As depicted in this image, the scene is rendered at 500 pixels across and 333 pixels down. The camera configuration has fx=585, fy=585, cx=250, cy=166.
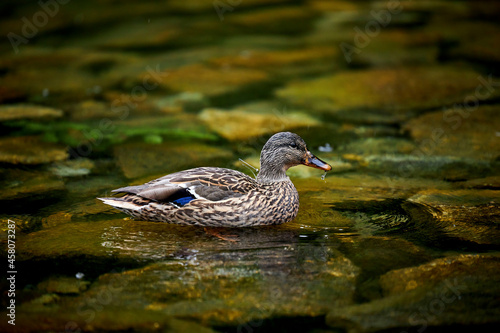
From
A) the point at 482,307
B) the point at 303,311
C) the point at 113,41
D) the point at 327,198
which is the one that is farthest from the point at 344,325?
the point at 113,41

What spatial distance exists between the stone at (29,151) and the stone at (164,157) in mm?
733

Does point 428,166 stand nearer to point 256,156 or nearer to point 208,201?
point 256,156

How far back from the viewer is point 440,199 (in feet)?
19.3

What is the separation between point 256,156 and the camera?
7273 millimetres

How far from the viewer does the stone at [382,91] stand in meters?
8.83

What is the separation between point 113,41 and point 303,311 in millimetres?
10051

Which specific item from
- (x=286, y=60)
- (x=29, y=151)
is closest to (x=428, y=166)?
(x=29, y=151)

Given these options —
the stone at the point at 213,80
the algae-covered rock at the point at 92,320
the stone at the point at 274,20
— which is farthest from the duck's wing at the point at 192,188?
the stone at the point at 274,20

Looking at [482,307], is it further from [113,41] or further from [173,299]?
[113,41]

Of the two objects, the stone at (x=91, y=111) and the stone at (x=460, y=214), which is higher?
the stone at (x=91, y=111)

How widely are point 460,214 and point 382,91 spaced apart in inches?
173

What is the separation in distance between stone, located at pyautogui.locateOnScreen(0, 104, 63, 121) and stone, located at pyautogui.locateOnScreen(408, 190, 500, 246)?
5465 mm

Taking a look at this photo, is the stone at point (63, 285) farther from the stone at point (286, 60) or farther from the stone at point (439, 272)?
the stone at point (286, 60)

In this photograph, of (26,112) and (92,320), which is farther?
(26,112)
